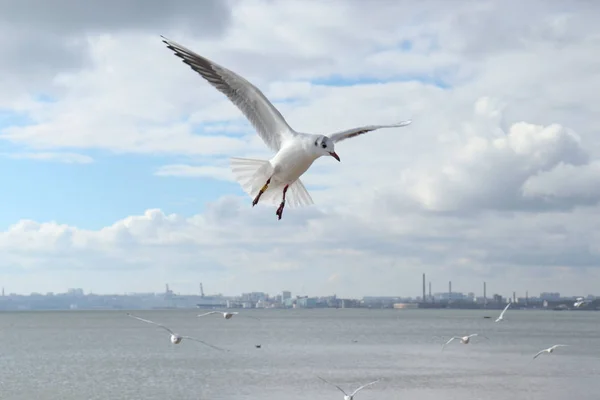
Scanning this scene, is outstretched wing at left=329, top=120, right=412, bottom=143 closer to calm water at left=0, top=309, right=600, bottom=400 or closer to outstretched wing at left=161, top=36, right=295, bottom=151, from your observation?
outstretched wing at left=161, top=36, right=295, bottom=151

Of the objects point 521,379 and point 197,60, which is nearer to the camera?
point 197,60

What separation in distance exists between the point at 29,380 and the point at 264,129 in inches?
1633

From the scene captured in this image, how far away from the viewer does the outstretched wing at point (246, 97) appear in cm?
1074

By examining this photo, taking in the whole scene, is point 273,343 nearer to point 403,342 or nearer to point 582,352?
point 403,342

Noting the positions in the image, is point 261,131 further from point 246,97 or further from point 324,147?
point 324,147

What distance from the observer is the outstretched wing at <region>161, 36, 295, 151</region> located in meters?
10.7

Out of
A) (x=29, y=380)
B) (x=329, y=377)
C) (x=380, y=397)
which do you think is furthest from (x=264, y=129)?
(x=29, y=380)

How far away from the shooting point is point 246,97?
36.2ft

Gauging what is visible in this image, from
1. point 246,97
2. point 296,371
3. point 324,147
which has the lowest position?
point 296,371

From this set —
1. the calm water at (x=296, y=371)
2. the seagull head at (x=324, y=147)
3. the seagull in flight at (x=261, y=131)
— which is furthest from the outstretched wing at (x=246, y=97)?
the calm water at (x=296, y=371)

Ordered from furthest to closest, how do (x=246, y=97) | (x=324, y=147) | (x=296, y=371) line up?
(x=296, y=371) < (x=246, y=97) < (x=324, y=147)

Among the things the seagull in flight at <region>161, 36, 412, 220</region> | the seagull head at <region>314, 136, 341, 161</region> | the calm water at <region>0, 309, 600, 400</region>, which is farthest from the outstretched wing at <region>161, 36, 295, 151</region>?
the calm water at <region>0, 309, 600, 400</region>

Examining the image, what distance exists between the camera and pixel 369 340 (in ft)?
287

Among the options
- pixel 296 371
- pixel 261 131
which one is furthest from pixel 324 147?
pixel 296 371
